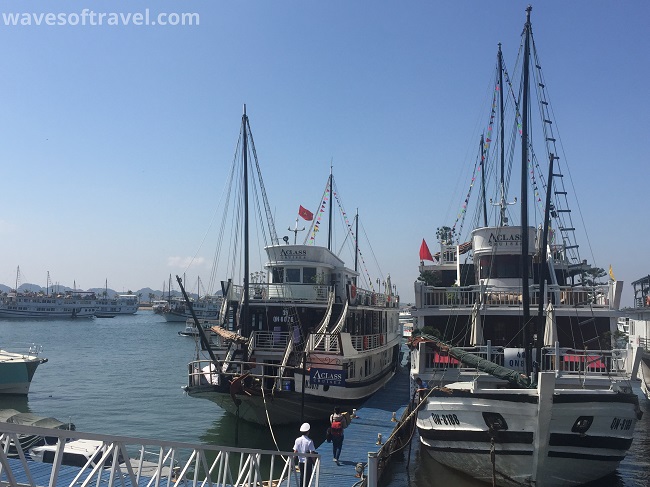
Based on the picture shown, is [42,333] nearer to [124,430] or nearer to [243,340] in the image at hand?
[124,430]

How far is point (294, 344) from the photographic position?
25297 mm

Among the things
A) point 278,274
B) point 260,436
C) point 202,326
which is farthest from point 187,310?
point 260,436

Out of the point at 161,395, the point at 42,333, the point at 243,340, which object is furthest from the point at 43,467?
the point at 42,333

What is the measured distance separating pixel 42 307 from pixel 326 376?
399 feet

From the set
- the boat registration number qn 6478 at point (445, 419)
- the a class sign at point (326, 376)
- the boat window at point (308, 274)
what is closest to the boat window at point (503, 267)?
the a class sign at point (326, 376)

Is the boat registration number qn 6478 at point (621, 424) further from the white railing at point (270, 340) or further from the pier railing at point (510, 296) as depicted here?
the white railing at point (270, 340)

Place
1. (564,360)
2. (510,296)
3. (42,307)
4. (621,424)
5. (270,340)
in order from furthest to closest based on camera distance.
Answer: (42,307)
(270,340)
(510,296)
(564,360)
(621,424)

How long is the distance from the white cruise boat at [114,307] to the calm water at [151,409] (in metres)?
86.1

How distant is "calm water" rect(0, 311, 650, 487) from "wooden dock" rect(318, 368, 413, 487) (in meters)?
0.63

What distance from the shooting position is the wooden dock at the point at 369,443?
15.2 meters

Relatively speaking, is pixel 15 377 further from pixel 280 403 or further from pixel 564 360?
pixel 564 360

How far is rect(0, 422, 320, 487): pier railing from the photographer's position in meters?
6.66

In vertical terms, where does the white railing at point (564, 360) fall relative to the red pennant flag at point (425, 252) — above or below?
below

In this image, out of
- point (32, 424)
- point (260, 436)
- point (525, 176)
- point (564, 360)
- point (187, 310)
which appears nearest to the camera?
point (564, 360)
